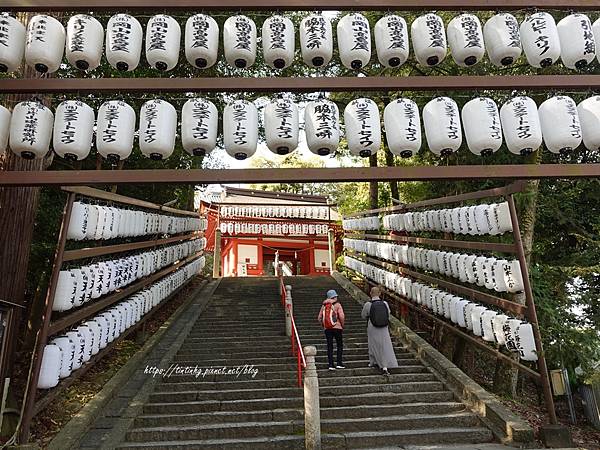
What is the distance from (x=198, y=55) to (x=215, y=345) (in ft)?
21.0

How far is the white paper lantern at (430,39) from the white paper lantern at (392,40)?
193mm

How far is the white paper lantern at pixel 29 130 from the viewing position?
488 cm

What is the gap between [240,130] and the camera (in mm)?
5316

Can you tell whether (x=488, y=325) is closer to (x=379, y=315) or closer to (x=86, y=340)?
(x=379, y=315)

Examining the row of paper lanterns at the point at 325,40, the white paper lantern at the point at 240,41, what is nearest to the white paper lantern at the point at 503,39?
the row of paper lanterns at the point at 325,40

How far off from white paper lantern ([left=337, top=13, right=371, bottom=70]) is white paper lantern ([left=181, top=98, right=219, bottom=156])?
1.90 meters

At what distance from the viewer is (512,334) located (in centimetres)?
627

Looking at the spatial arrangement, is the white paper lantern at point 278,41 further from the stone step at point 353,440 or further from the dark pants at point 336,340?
the stone step at point 353,440

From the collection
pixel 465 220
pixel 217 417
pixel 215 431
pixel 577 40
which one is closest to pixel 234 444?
pixel 215 431

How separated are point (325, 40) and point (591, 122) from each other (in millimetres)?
3444

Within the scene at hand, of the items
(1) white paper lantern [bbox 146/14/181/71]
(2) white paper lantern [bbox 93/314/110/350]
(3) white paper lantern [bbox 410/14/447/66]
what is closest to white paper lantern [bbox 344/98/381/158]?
(3) white paper lantern [bbox 410/14/447/66]

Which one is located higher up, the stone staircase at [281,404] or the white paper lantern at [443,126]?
the white paper lantern at [443,126]

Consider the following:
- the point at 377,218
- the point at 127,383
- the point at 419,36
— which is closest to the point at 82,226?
→ the point at 127,383

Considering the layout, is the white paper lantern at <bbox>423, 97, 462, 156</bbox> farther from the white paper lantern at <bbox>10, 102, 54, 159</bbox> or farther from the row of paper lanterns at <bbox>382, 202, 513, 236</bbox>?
the white paper lantern at <bbox>10, 102, 54, 159</bbox>
